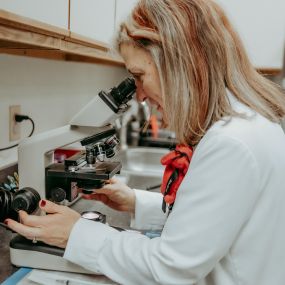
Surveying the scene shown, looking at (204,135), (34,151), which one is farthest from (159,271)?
(34,151)

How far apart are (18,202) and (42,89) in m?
0.89

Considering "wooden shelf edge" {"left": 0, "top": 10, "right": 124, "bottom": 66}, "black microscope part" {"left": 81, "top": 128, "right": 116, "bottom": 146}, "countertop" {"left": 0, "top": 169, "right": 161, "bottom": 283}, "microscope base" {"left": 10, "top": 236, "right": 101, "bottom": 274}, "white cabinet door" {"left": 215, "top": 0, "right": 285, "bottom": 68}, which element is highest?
"white cabinet door" {"left": 215, "top": 0, "right": 285, "bottom": 68}

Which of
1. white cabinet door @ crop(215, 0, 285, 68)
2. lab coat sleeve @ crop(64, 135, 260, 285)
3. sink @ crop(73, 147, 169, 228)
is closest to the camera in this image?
lab coat sleeve @ crop(64, 135, 260, 285)

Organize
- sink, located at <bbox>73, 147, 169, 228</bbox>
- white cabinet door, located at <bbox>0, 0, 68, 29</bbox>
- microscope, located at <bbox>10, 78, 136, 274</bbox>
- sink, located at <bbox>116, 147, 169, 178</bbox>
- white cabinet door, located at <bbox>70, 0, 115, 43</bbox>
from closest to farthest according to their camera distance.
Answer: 1. white cabinet door, located at <bbox>0, 0, 68, 29</bbox>
2. microscope, located at <bbox>10, 78, 136, 274</bbox>
3. white cabinet door, located at <bbox>70, 0, 115, 43</bbox>
4. sink, located at <bbox>73, 147, 169, 228</bbox>
5. sink, located at <bbox>116, 147, 169, 178</bbox>

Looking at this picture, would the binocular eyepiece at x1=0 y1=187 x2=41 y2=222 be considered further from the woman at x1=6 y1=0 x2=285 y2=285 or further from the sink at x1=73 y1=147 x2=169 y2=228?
the sink at x1=73 y1=147 x2=169 y2=228

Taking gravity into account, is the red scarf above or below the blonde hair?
below

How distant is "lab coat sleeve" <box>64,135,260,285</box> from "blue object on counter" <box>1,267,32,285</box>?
246 mm

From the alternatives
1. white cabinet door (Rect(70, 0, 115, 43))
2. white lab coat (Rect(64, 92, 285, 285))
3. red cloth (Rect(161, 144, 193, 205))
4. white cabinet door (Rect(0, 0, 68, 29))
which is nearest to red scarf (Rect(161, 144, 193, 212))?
red cloth (Rect(161, 144, 193, 205))

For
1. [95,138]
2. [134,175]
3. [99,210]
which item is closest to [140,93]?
[95,138]

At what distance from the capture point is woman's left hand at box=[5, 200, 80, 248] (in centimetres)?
89

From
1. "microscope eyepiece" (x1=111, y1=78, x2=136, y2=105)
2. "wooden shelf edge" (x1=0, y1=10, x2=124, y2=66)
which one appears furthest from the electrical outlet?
"microscope eyepiece" (x1=111, y1=78, x2=136, y2=105)

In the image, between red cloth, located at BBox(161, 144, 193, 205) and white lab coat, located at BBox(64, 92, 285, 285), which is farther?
red cloth, located at BBox(161, 144, 193, 205)

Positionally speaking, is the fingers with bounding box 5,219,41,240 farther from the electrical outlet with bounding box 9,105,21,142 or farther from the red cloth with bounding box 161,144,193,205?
the electrical outlet with bounding box 9,105,21,142

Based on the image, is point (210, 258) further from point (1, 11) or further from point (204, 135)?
point (1, 11)
